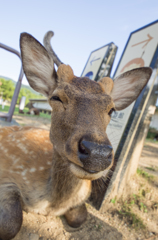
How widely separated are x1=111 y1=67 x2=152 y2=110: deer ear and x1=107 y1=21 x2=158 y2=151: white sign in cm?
50

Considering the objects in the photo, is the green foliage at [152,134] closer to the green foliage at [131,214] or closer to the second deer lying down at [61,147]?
the green foliage at [131,214]

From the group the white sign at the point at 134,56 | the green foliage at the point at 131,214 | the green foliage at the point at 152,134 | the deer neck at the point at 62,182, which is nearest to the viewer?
the deer neck at the point at 62,182

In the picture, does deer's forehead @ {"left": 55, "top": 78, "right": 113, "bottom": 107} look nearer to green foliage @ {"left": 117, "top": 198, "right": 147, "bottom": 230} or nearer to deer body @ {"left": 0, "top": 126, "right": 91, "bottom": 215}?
deer body @ {"left": 0, "top": 126, "right": 91, "bottom": 215}

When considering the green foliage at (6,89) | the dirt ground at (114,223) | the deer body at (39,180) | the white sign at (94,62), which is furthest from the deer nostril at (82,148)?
the green foliage at (6,89)

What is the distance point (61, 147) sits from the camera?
5.20 feet

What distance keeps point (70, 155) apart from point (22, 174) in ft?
4.18

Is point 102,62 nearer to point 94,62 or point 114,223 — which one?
point 94,62

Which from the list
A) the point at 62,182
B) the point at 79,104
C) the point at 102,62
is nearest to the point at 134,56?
the point at 102,62

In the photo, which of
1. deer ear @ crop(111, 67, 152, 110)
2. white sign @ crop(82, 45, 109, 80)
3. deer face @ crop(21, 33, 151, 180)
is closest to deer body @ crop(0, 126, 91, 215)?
deer face @ crop(21, 33, 151, 180)

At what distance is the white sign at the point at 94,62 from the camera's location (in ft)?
16.1

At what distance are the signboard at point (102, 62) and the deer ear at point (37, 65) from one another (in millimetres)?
A: 2533

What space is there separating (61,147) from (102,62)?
12.6 feet

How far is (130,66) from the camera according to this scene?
3229mm

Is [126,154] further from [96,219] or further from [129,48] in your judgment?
[129,48]
